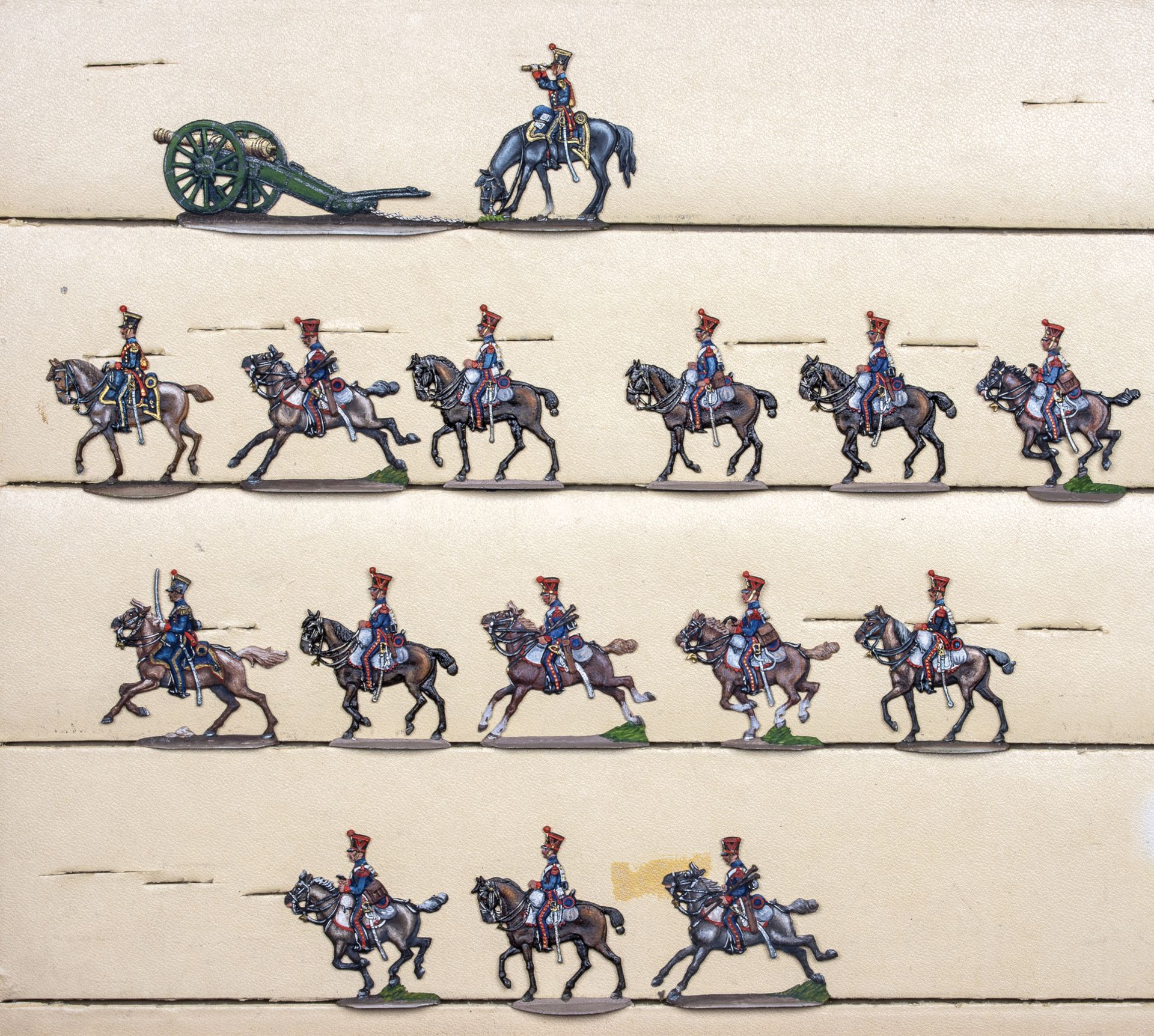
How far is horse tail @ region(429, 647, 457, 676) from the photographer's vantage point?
357cm

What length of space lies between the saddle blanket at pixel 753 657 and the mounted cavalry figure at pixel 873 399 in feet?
2.13

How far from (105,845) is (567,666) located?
1551 mm

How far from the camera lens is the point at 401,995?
3584mm

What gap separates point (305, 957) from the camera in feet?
11.8

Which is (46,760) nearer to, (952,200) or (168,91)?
(168,91)

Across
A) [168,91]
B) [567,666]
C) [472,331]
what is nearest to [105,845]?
[567,666]

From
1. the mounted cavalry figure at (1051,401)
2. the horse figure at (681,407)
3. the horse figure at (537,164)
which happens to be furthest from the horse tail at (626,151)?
the mounted cavalry figure at (1051,401)

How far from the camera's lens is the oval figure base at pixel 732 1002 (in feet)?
11.8

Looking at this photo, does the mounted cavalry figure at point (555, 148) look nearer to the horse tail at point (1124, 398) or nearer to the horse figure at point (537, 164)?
the horse figure at point (537, 164)

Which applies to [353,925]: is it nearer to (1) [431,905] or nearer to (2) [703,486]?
(1) [431,905]

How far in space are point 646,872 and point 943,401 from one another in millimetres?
1750

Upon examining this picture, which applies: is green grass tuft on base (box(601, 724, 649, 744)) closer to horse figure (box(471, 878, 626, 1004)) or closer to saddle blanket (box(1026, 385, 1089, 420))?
horse figure (box(471, 878, 626, 1004))

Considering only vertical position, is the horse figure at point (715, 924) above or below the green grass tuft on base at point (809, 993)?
above

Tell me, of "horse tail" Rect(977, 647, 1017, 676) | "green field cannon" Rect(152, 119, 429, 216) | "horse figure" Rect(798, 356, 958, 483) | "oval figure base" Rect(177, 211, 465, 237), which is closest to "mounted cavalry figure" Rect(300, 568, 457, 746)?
"oval figure base" Rect(177, 211, 465, 237)
